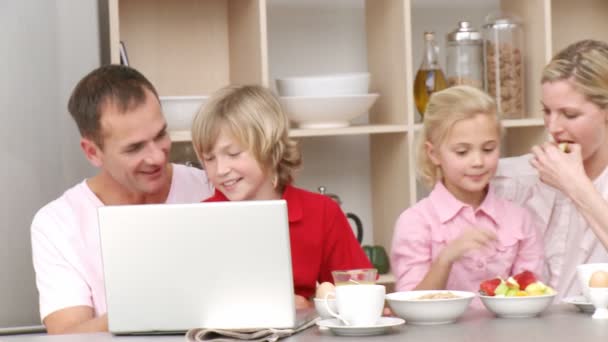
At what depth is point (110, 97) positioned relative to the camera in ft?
7.51

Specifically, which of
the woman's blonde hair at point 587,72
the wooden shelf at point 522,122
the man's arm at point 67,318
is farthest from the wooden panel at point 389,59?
the man's arm at point 67,318

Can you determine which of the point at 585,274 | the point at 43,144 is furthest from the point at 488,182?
the point at 43,144

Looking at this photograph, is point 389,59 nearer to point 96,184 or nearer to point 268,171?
point 268,171

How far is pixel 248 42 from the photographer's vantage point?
9.79 ft

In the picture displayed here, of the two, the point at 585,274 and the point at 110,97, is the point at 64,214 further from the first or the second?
the point at 585,274

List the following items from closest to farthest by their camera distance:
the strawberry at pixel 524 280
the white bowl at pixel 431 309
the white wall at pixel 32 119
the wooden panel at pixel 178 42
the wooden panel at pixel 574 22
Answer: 1. the white bowl at pixel 431 309
2. the strawberry at pixel 524 280
3. the white wall at pixel 32 119
4. the wooden panel at pixel 178 42
5. the wooden panel at pixel 574 22

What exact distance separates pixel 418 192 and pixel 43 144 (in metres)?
1.31

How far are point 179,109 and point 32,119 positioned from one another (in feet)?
1.46

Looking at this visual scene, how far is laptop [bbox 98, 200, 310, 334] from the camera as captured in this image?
157 centimetres

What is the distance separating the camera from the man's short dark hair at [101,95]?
2.29m

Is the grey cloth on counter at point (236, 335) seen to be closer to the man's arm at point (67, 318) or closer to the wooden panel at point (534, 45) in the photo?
the man's arm at point (67, 318)

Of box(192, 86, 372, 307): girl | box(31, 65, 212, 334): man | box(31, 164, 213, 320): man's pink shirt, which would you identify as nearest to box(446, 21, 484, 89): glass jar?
box(192, 86, 372, 307): girl

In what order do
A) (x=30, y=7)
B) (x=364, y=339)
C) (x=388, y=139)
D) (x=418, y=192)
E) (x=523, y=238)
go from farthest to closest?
(x=418, y=192) < (x=388, y=139) < (x=30, y=7) < (x=523, y=238) < (x=364, y=339)

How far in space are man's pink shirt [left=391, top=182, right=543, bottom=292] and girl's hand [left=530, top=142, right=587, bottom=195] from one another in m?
0.11
